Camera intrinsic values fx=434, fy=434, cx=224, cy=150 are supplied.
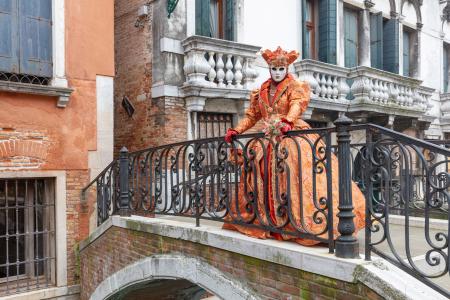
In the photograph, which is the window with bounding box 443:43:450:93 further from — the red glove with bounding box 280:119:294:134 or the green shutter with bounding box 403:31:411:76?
the red glove with bounding box 280:119:294:134

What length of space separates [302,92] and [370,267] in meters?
1.74

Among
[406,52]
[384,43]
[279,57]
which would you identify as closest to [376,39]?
[384,43]

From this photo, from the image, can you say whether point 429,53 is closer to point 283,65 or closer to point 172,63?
point 172,63

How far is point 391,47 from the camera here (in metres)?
11.9

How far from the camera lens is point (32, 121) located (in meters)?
6.42

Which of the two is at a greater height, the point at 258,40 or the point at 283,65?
the point at 258,40

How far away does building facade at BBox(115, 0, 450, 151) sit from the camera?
7684mm

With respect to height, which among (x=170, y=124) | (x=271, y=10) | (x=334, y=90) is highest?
(x=271, y=10)

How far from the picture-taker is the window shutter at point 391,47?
11.8 m

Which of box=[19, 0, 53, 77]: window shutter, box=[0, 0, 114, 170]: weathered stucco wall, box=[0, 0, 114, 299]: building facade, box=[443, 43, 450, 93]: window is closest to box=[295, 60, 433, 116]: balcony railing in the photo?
box=[443, 43, 450, 93]: window

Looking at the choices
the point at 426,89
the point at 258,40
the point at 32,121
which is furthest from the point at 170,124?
the point at 426,89

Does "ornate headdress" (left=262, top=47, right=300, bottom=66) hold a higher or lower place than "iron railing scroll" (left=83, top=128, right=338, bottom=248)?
higher

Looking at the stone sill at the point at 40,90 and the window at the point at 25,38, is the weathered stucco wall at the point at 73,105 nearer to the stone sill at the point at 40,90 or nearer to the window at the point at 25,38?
the stone sill at the point at 40,90

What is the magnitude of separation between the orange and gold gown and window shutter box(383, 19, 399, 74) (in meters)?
8.88
